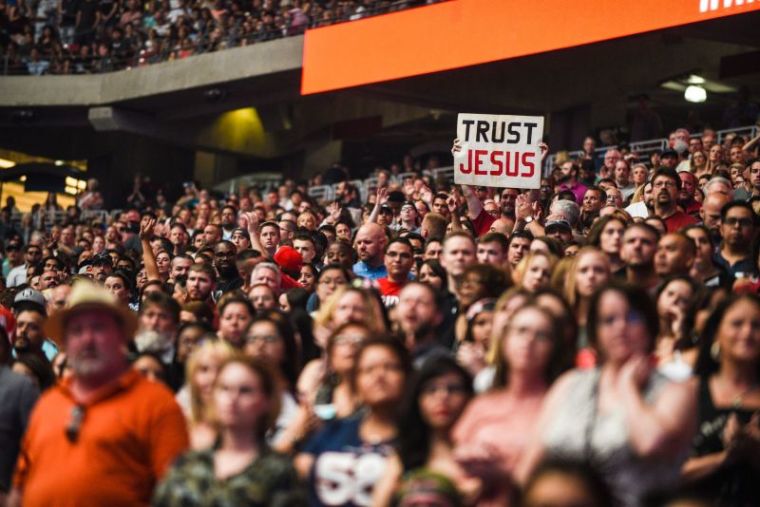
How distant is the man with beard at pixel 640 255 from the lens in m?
7.71

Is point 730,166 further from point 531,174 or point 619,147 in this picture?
point 619,147

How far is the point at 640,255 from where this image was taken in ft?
25.3

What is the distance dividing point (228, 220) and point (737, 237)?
8.44m

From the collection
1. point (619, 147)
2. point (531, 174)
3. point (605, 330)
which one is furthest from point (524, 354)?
point (619, 147)

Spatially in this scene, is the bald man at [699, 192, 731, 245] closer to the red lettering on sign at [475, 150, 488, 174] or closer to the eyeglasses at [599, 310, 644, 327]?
the red lettering on sign at [475, 150, 488, 174]

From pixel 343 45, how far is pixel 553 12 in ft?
14.8

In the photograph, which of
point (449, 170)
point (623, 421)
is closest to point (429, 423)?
point (623, 421)

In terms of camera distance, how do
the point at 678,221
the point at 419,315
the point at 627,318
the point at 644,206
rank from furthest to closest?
1. the point at 644,206
2. the point at 678,221
3. the point at 419,315
4. the point at 627,318

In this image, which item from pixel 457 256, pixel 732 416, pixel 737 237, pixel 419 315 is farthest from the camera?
pixel 737 237

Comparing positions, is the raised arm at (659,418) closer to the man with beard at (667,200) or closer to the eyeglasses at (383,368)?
the eyeglasses at (383,368)

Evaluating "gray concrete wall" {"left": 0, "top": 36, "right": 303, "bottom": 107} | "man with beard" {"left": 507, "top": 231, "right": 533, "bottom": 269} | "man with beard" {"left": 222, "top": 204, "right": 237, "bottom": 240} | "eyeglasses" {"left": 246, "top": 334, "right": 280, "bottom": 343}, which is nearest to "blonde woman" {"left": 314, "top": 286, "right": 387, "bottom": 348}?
"eyeglasses" {"left": 246, "top": 334, "right": 280, "bottom": 343}

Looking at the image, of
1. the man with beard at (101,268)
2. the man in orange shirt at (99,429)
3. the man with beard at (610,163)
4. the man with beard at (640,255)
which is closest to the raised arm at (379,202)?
the man with beard at (101,268)

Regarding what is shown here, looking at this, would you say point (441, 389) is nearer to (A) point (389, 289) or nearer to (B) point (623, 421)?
(B) point (623, 421)

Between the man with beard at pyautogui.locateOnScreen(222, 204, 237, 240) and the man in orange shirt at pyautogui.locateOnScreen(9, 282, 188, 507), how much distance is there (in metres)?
9.15
